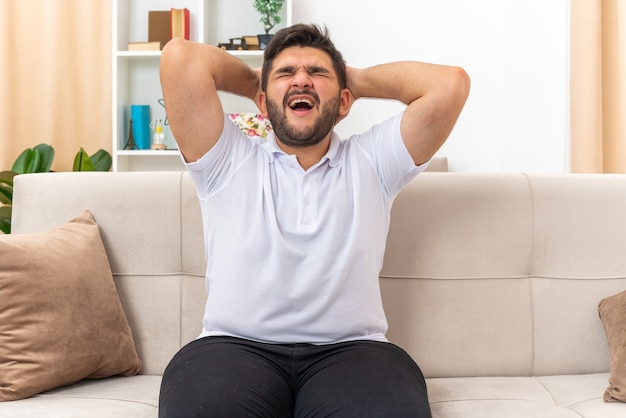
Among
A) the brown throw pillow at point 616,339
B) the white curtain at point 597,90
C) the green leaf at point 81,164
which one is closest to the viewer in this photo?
the brown throw pillow at point 616,339

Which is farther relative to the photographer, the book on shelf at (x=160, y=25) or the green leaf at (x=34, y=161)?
the book on shelf at (x=160, y=25)

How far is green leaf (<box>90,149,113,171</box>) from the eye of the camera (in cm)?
373

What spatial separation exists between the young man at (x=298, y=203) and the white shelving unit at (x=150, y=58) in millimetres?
2112

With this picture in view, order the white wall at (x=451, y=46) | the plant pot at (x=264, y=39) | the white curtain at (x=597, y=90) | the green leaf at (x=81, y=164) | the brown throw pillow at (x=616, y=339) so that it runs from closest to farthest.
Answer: the brown throw pillow at (x=616, y=339), the white curtain at (x=597, y=90), the green leaf at (x=81, y=164), the plant pot at (x=264, y=39), the white wall at (x=451, y=46)

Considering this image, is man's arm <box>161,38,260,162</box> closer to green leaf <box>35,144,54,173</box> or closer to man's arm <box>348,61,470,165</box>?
man's arm <box>348,61,470,165</box>

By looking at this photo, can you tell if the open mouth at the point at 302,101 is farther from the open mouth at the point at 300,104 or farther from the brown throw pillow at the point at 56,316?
the brown throw pillow at the point at 56,316

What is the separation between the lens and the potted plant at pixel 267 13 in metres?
3.70

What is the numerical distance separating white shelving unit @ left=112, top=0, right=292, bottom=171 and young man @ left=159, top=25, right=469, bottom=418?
2.11m

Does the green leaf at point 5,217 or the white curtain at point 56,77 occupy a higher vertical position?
the white curtain at point 56,77

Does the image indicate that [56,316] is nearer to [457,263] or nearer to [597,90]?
[457,263]

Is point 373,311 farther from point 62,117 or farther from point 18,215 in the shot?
point 62,117


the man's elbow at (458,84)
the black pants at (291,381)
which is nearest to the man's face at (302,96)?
the man's elbow at (458,84)

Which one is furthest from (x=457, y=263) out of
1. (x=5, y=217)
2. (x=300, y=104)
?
(x=5, y=217)

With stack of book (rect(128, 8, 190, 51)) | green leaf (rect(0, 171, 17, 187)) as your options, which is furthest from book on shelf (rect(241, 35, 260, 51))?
green leaf (rect(0, 171, 17, 187))
